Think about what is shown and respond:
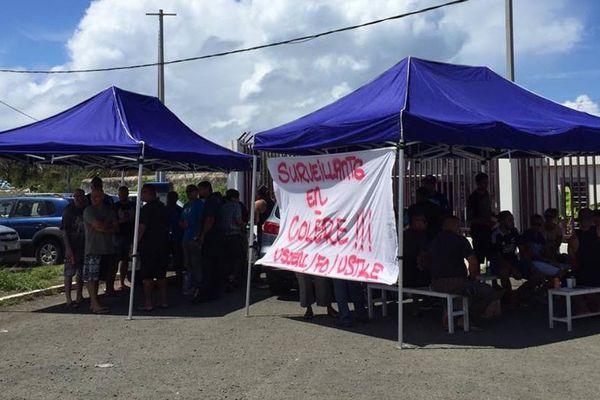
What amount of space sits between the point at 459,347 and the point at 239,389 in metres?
2.64

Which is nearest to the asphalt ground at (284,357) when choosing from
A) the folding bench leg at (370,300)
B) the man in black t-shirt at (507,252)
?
the folding bench leg at (370,300)

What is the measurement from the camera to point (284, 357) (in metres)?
6.86

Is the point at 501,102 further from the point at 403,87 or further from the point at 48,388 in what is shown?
the point at 48,388

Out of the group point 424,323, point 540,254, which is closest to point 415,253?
point 424,323

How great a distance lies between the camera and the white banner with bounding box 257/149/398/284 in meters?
7.46

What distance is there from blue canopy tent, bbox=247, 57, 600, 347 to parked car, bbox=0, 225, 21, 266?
23.4 feet

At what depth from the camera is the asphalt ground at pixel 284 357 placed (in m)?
5.74

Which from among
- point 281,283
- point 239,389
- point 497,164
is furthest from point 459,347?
point 497,164

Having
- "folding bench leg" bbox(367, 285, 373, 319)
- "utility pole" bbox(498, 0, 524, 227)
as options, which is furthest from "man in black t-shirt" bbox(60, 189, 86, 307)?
"utility pole" bbox(498, 0, 524, 227)

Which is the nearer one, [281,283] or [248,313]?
[248,313]

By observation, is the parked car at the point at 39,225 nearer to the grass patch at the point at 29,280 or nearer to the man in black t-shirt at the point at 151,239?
the grass patch at the point at 29,280

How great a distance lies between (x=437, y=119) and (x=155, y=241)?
436 cm

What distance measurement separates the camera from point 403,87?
27.5ft

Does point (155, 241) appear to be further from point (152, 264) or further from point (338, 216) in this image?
point (338, 216)
